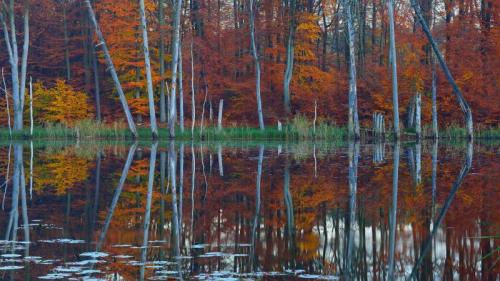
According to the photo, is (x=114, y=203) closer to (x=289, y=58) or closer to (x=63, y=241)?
(x=63, y=241)

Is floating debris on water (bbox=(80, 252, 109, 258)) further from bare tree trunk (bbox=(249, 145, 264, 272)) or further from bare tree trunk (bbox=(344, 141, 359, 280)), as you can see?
bare tree trunk (bbox=(344, 141, 359, 280))

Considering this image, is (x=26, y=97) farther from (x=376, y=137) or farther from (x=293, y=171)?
(x=293, y=171)

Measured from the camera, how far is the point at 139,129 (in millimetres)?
34688

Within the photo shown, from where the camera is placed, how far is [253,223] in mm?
9195

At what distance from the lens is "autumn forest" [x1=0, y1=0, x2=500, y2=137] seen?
3234cm

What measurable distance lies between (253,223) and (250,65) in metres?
33.0

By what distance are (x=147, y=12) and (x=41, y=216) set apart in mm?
30870

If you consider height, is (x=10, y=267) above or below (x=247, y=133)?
below

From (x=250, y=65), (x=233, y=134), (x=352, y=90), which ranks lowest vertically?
(x=233, y=134)

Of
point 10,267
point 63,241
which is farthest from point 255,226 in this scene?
point 10,267

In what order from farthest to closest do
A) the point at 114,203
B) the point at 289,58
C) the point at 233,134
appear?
the point at 289,58
the point at 233,134
the point at 114,203

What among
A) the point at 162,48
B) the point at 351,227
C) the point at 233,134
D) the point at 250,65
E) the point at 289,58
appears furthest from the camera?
the point at 250,65

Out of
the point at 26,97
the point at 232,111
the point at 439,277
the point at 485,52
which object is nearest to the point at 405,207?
the point at 439,277

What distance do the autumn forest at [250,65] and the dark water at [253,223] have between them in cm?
1628
